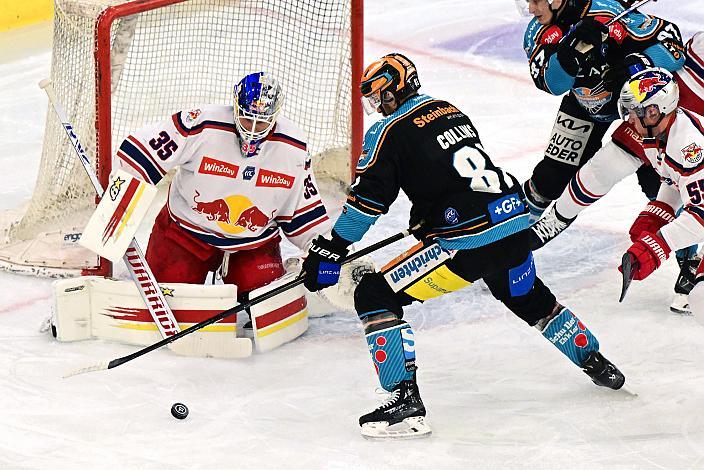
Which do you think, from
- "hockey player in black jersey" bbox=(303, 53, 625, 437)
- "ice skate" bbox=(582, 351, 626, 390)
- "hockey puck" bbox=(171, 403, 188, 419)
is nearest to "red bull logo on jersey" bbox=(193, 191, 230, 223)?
"hockey player in black jersey" bbox=(303, 53, 625, 437)

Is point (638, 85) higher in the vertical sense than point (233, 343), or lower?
higher

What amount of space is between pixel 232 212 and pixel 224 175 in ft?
0.40

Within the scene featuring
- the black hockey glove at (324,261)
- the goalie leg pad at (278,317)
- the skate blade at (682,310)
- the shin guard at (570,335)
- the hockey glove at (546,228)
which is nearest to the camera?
the black hockey glove at (324,261)

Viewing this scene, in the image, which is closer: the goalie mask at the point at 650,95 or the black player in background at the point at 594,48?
A: the goalie mask at the point at 650,95

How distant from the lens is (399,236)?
11.6 ft

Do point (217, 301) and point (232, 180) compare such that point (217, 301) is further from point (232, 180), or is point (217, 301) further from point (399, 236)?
point (399, 236)

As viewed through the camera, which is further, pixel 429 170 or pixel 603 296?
pixel 603 296

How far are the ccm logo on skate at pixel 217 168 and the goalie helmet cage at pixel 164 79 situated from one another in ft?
1.41

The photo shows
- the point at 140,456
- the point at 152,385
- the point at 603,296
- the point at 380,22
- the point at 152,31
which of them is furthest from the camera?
the point at 380,22

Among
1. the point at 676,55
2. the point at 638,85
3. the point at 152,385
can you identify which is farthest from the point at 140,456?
the point at 676,55

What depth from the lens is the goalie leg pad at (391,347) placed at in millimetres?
3146

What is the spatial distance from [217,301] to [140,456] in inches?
27.4

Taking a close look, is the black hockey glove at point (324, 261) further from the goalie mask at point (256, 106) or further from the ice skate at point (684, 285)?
the ice skate at point (684, 285)

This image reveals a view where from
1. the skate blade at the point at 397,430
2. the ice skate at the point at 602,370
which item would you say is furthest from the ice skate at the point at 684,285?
the skate blade at the point at 397,430
